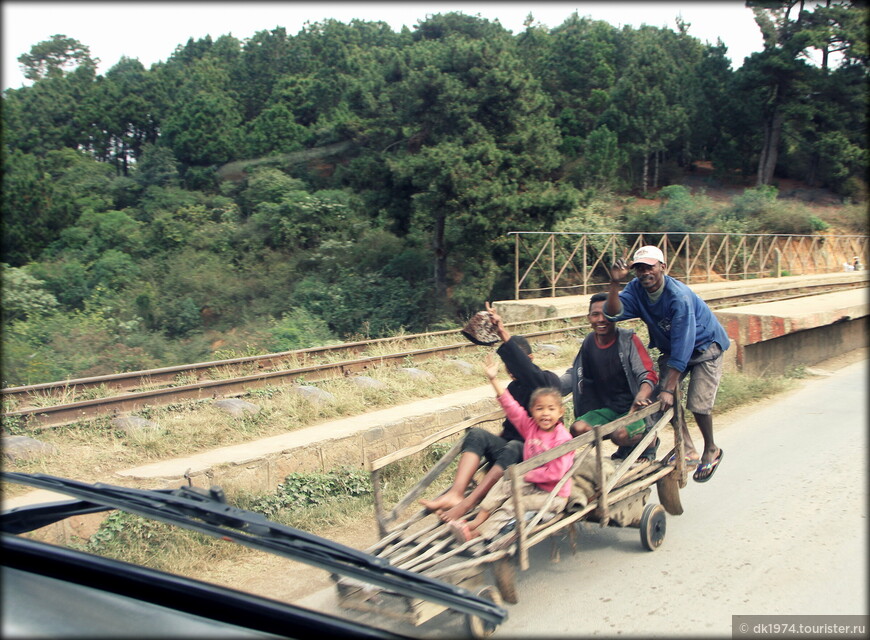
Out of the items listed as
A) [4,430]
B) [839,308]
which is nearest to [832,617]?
[4,430]

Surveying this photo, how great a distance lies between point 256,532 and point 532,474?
254 cm

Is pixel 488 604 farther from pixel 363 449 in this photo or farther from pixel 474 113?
pixel 474 113

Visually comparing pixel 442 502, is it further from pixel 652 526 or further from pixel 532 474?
pixel 652 526

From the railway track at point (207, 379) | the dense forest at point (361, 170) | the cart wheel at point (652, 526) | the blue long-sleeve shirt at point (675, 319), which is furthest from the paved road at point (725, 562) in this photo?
the dense forest at point (361, 170)

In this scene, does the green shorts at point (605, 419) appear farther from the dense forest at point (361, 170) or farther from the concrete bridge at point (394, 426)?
the dense forest at point (361, 170)

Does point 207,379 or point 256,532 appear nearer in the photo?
point 256,532

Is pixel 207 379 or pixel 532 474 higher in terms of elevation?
pixel 532 474

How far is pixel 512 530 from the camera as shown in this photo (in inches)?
165

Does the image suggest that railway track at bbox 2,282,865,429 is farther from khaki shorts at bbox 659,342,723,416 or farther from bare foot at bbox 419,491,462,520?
khaki shorts at bbox 659,342,723,416

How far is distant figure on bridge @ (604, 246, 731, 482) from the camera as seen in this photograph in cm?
530

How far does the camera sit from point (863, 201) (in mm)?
42781

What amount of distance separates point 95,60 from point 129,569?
53.6 meters

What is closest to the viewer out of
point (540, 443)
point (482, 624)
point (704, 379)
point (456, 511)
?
point (482, 624)

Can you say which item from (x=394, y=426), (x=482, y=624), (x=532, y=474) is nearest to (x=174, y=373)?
(x=394, y=426)
